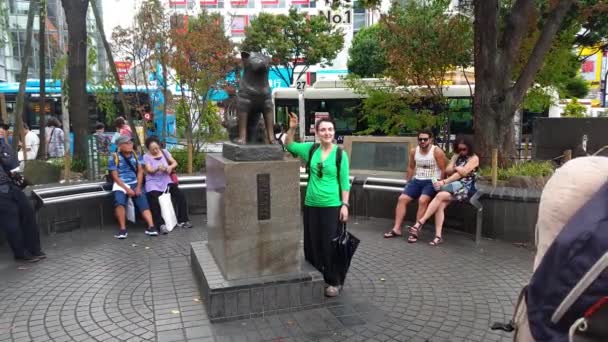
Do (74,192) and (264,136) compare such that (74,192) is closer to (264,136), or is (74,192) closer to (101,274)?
(101,274)

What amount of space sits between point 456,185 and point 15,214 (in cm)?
561

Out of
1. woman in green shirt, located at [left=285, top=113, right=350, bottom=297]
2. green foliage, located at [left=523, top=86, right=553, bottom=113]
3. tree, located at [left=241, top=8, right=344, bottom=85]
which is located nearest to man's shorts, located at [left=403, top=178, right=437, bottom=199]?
woman in green shirt, located at [left=285, top=113, right=350, bottom=297]

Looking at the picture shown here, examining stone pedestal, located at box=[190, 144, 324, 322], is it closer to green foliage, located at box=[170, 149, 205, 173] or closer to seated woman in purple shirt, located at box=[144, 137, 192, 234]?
seated woman in purple shirt, located at box=[144, 137, 192, 234]

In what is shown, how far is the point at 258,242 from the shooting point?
4281 millimetres

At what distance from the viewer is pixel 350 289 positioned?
487 centimetres

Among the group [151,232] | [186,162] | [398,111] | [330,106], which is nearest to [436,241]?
[151,232]

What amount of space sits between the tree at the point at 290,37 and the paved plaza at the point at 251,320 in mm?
27062

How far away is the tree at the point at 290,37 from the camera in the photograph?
106ft

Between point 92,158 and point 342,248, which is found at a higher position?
point 92,158

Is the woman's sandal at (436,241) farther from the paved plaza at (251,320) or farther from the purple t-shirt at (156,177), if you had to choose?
the purple t-shirt at (156,177)

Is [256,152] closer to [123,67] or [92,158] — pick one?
[92,158]

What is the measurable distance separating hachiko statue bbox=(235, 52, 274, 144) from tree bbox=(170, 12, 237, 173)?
22.4 ft

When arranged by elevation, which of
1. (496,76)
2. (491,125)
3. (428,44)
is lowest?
(491,125)

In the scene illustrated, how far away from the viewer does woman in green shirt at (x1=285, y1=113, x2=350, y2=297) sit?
4.58 meters
